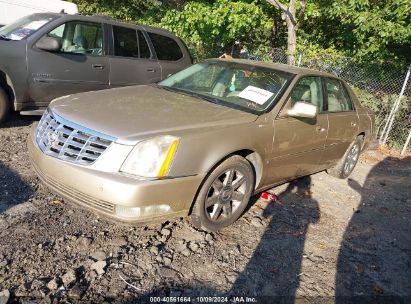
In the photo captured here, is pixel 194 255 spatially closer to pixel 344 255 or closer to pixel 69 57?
pixel 344 255

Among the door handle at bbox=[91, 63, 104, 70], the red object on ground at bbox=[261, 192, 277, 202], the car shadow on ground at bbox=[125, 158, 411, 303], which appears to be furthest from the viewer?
the door handle at bbox=[91, 63, 104, 70]

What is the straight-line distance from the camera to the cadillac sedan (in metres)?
2.91

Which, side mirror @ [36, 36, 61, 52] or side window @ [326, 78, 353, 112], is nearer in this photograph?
side window @ [326, 78, 353, 112]

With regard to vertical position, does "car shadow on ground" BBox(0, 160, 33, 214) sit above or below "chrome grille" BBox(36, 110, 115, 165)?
below

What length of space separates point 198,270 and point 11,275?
137 cm

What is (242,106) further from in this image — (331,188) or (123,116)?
(331,188)

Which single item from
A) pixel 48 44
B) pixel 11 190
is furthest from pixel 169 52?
pixel 11 190

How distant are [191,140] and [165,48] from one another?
182 inches

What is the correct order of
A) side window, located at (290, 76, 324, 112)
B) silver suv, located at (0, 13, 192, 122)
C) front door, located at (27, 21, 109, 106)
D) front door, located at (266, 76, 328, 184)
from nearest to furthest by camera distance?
front door, located at (266, 76, 328, 184) < side window, located at (290, 76, 324, 112) < silver suv, located at (0, 13, 192, 122) < front door, located at (27, 21, 109, 106)

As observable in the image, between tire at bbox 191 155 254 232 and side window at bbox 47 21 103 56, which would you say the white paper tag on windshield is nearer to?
tire at bbox 191 155 254 232

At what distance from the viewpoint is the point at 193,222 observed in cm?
343

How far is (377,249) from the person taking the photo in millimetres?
3906

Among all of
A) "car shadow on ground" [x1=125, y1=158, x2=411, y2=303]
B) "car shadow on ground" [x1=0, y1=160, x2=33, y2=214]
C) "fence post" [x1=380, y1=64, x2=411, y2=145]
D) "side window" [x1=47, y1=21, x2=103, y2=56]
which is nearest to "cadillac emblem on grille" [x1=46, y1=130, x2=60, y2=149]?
"car shadow on ground" [x1=0, y1=160, x2=33, y2=214]

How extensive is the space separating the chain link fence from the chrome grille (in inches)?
285
